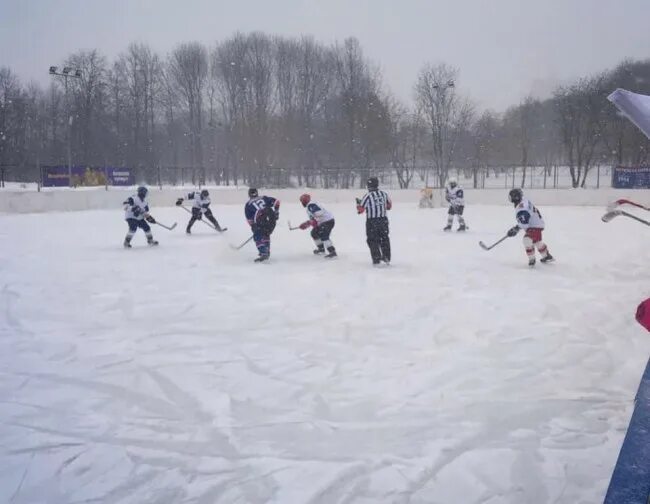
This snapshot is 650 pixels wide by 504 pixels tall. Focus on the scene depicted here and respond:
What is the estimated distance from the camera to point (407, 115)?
41.6 m

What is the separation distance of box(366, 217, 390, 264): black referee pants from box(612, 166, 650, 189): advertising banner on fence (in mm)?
18913

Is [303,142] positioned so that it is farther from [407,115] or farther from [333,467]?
[333,467]

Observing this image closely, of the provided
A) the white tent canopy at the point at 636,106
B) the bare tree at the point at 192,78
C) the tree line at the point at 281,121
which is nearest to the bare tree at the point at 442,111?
the tree line at the point at 281,121

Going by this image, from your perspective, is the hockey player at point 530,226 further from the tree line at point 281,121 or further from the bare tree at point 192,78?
the bare tree at point 192,78

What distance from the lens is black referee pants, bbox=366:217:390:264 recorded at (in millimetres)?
8719

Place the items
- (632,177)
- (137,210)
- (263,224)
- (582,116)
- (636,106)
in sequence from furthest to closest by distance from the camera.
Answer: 1. (582,116)
2. (632,177)
3. (137,210)
4. (263,224)
5. (636,106)

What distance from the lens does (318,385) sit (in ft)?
12.1

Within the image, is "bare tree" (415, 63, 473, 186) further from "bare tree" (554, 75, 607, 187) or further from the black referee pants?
the black referee pants

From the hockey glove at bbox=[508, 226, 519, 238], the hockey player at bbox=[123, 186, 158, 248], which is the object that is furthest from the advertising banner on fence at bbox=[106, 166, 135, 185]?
the hockey glove at bbox=[508, 226, 519, 238]

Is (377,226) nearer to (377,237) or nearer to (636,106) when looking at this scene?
(377,237)

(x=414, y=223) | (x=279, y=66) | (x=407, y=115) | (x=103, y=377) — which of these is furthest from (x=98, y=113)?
(x=103, y=377)

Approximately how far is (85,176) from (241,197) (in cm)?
846

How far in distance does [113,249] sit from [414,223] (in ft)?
29.5

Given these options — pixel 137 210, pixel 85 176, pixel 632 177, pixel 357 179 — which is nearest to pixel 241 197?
pixel 85 176
